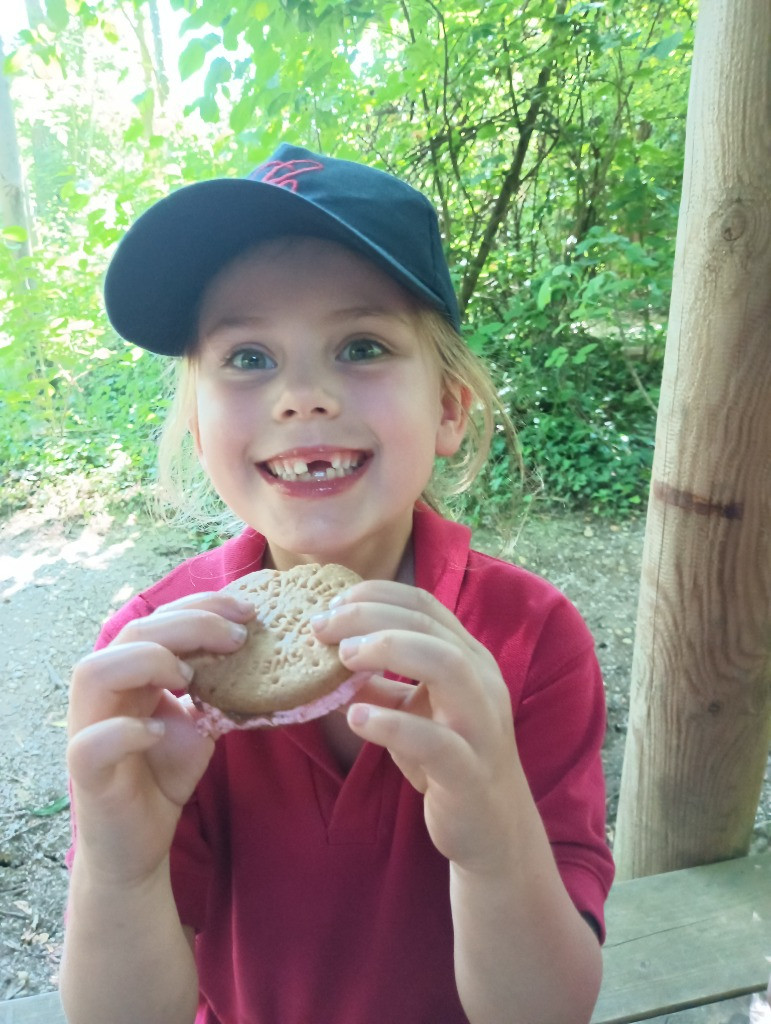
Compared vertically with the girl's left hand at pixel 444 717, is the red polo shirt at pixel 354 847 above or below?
below

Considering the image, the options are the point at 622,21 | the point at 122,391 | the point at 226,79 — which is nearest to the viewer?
the point at 226,79

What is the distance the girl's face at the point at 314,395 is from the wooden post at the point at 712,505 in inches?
25.4

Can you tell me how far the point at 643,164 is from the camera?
5.08 m

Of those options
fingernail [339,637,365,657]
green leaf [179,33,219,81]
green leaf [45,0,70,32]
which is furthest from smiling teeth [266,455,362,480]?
green leaf [45,0,70,32]

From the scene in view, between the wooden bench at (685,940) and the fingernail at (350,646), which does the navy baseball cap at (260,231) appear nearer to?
the fingernail at (350,646)

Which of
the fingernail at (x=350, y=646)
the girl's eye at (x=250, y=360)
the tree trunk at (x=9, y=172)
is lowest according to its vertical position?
the fingernail at (x=350, y=646)

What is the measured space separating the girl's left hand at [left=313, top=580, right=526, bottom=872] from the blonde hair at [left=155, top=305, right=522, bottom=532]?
581 millimetres

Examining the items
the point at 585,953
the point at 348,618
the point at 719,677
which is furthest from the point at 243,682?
the point at 719,677

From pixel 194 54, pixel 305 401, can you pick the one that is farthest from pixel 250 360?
pixel 194 54

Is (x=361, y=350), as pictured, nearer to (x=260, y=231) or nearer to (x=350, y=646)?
(x=260, y=231)

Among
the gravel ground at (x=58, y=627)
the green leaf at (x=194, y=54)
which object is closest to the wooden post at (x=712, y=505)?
the gravel ground at (x=58, y=627)

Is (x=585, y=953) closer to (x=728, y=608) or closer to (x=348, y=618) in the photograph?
(x=348, y=618)

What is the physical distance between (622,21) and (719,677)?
4853 millimetres

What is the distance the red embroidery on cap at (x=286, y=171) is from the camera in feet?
3.81
